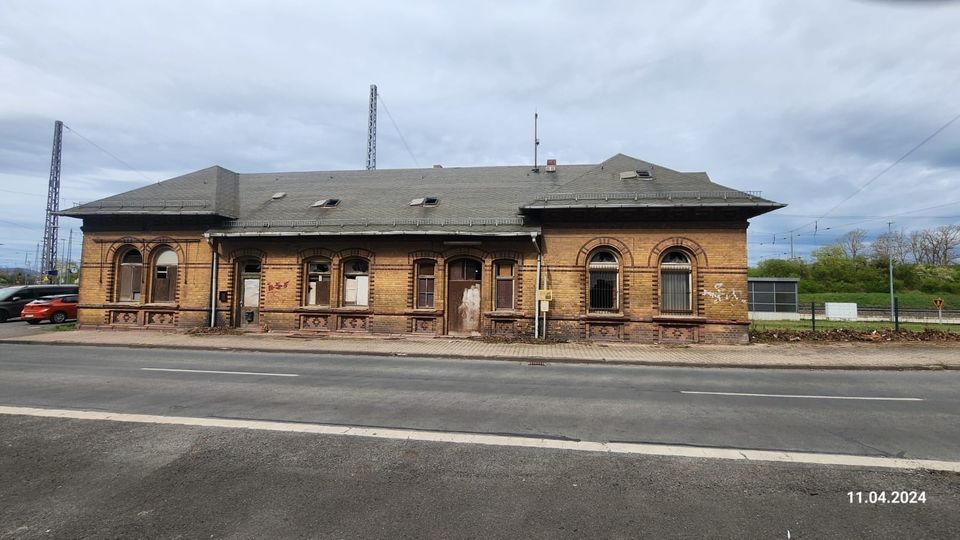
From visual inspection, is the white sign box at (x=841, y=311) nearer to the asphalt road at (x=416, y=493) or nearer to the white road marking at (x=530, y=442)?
the white road marking at (x=530, y=442)

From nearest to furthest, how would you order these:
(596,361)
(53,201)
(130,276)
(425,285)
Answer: (596,361)
(425,285)
(130,276)
(53,201)

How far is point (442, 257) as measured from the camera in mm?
17266

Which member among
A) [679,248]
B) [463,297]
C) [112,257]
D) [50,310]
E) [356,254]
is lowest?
[50,310]

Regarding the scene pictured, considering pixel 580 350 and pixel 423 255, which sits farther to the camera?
pixel 423 255

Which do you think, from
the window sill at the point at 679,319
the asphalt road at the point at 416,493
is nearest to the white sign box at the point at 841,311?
the window sill at the point at 679,319

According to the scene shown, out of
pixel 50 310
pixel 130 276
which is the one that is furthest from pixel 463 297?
pixel 50 310

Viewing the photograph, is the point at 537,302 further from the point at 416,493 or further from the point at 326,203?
the point at 416,493

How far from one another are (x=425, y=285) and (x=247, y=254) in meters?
7.32

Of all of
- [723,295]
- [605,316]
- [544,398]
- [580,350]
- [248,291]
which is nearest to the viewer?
[544,398]

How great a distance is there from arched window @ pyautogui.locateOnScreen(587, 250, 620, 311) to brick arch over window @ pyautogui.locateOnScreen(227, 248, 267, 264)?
12.7m

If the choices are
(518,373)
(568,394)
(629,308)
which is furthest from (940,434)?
(629,308)

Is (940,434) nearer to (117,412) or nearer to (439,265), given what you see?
(117,412)

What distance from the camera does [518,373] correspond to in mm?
10648

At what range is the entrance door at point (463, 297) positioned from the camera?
17188mm
